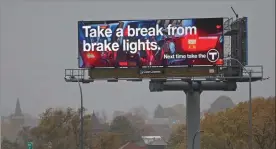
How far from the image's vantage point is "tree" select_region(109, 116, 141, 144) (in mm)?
99375

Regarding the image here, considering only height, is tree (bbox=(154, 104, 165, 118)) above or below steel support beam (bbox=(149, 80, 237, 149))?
below

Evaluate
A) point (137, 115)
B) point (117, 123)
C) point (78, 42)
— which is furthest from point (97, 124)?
point (78, 42)

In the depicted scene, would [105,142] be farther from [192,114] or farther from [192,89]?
[192,89]

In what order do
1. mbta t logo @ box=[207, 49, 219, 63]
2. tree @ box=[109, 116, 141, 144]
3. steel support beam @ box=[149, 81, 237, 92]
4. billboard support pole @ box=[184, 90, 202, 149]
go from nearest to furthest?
steel support beam @ box=[149, 81, 237, 92] → billboard support pole @ box=[184, 90, 202, 149] → mbta t logo @ box=[207, 49, 219, 63] → tree @ box=[109, 116, 141, 144]

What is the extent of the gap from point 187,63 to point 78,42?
315 inches

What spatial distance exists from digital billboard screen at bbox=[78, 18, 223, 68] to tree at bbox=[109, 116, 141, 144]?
63748 millimetres

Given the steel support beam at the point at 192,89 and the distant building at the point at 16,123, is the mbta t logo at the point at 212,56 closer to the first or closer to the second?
the steel support beam at the point at 192,89

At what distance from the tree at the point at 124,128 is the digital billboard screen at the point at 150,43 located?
63.7m

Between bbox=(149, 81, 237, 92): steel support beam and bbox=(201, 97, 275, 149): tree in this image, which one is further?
bbox=(201, 97, 275, 149): tree

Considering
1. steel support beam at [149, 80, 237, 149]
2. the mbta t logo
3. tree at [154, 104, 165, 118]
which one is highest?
the mbta t logo

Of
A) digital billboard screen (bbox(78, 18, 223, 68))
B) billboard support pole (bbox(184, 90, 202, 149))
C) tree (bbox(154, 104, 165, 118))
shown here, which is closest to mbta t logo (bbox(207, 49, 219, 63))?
digital billboard screen (bbox(78, 18, 223, 68))

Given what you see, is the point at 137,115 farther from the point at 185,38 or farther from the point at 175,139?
the point at 185,38

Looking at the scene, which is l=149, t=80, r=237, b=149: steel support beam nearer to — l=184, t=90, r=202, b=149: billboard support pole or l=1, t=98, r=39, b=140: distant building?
l=184, t=90, r=202, b=149: billboard support pole

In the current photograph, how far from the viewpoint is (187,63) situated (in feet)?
113
